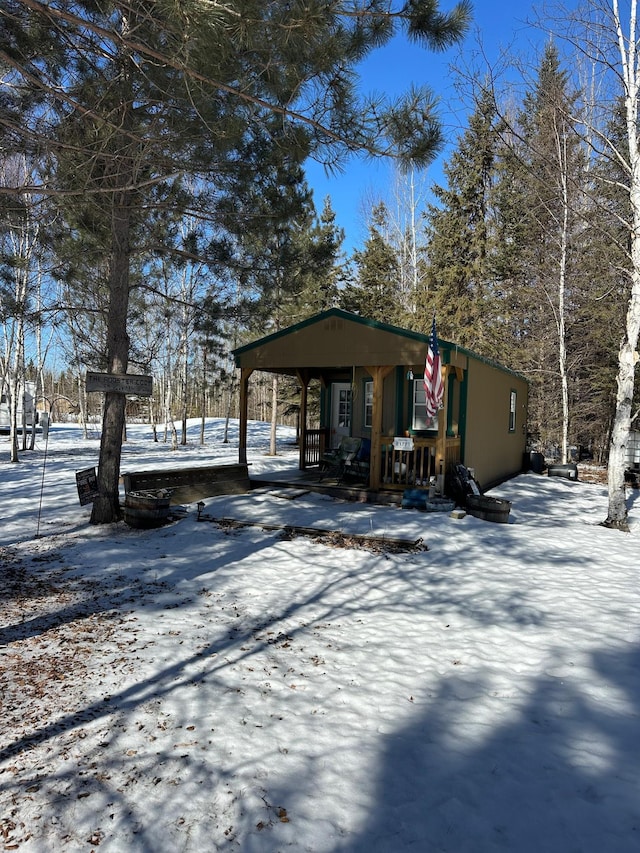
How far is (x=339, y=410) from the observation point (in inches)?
511

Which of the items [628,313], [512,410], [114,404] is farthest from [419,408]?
[114,404]

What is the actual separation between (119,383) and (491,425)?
8.63 m

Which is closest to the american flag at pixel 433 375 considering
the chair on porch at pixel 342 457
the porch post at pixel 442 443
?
the porch post at pixel 442 443

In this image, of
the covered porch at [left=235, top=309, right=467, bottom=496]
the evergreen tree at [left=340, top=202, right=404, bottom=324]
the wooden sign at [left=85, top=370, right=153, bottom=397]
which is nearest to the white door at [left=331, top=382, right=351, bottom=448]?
the covered porch at [left=235, top=309, right=467, bottom=496]

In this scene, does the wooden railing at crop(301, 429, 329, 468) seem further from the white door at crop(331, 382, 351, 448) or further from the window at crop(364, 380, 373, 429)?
the window at crop(364, 380, 373, 429)

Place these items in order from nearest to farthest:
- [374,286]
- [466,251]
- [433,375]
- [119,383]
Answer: [119,383]
[433,375]
[466,251]
[374,286]

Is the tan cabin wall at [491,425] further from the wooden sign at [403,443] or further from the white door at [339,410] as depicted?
the white door at [339,410]

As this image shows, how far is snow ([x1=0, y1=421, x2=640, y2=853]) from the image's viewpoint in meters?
2.29

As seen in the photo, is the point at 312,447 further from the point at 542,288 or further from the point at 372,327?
the point at 542,288

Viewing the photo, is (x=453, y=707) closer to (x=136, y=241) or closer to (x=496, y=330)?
(x=136, y=241)

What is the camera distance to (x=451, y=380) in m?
10.4

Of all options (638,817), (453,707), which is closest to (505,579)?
(453,707)

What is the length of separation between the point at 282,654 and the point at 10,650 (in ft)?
6.67

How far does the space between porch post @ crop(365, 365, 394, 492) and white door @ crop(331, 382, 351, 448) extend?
9.19 ft
